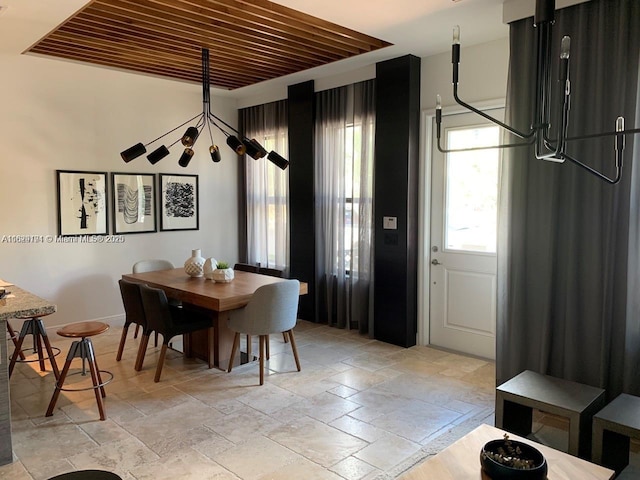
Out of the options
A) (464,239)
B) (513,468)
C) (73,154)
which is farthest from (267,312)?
(73,154)

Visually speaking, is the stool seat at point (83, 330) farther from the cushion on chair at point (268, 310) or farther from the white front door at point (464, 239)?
the white front door at point (464, 239)

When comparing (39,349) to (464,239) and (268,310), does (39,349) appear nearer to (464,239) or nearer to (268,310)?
(268,310)

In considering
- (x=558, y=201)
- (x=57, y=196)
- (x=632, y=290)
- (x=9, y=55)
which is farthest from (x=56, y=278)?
(x=632, y=290)

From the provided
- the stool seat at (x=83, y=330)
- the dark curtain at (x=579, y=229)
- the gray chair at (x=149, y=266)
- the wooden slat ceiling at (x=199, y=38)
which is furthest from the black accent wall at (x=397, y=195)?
the stool seat at (x=83, y=330)

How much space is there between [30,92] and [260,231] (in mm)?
2934

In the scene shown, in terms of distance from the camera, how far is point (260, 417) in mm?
3262

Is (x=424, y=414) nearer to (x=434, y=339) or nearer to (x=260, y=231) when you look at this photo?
(x=434, y=339)

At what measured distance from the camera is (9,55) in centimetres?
464

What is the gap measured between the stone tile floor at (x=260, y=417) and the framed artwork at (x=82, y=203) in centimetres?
141

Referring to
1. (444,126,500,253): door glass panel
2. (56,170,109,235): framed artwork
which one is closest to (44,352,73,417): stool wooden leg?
(56,170,109,235): framed artwork

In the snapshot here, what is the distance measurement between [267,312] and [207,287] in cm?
64

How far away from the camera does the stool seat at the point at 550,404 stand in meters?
2.46

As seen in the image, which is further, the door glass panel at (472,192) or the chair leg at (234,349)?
the door glass panel at (472,192)

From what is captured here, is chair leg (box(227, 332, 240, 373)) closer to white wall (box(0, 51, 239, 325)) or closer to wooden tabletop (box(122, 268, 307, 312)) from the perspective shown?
wooden tabletop (box(122, 268, 307, 312))
